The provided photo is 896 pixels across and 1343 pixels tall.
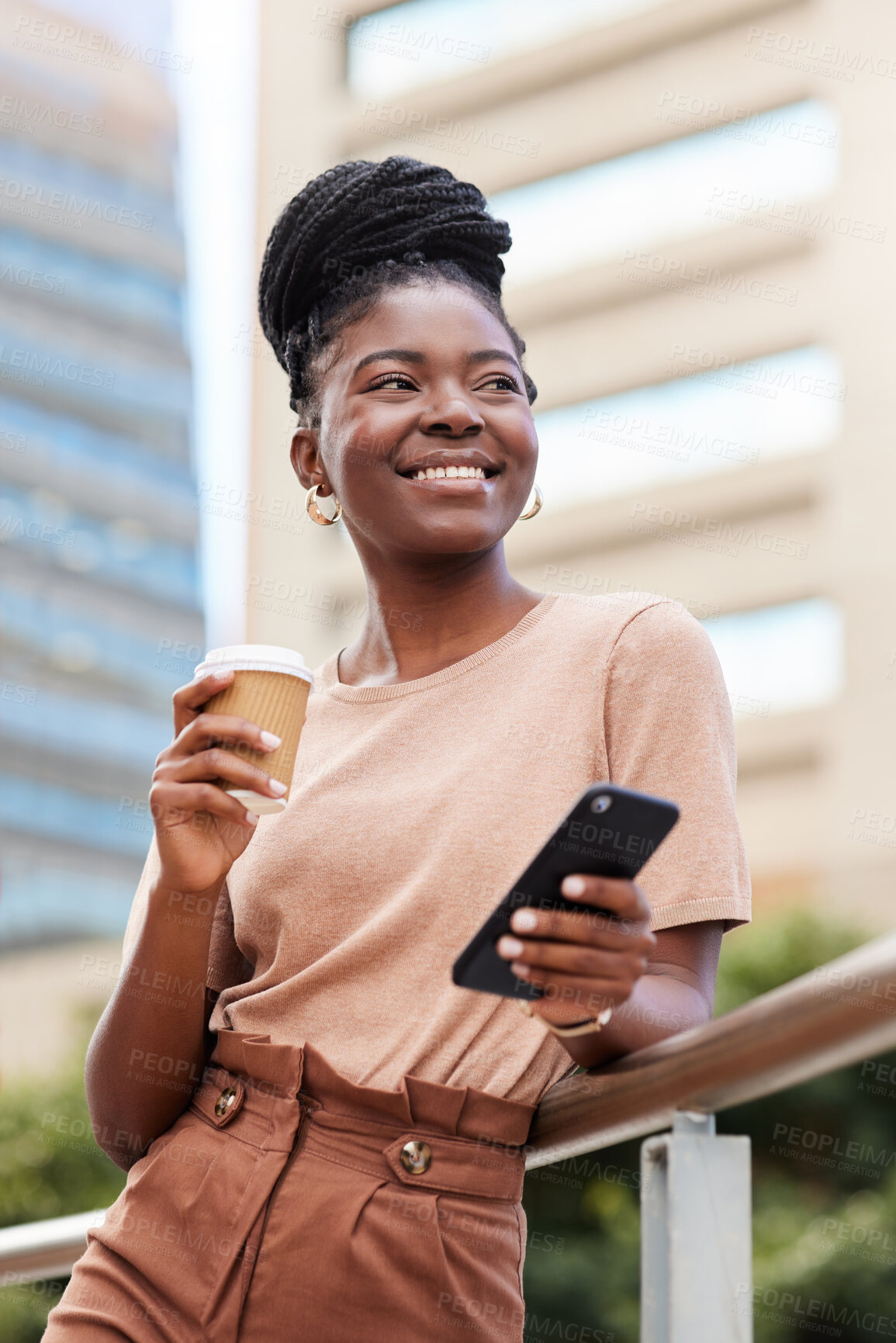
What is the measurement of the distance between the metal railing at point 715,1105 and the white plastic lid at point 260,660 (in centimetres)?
49

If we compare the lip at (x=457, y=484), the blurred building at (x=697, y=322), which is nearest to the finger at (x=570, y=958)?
the lip at (x=457, y=484)

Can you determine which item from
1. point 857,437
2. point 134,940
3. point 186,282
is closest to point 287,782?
point 134,940

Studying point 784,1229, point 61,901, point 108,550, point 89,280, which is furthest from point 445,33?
point 61,901

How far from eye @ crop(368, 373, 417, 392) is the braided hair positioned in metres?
0.12

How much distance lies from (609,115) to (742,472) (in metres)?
6.81

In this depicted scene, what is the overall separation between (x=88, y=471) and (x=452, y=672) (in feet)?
151

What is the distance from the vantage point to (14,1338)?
9.25 meters

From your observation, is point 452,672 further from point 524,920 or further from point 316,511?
point 524,920

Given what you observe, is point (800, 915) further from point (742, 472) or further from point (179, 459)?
point (179, 459)

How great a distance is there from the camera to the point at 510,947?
1.15m

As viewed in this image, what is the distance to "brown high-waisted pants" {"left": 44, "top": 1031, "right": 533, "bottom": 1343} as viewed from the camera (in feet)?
4.59

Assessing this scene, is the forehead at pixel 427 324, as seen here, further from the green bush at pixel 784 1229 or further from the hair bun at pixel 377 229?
the green bush at pixel 784 1229

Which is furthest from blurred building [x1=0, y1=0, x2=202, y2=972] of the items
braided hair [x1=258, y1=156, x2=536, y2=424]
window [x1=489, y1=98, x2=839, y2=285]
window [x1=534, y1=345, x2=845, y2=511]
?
braided hair [x1=258, y1=156, x2=536, y2=424]

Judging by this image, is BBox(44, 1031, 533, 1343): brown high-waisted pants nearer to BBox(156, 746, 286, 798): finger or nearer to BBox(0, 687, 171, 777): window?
BBox(156, 746, 286, 798): finger
